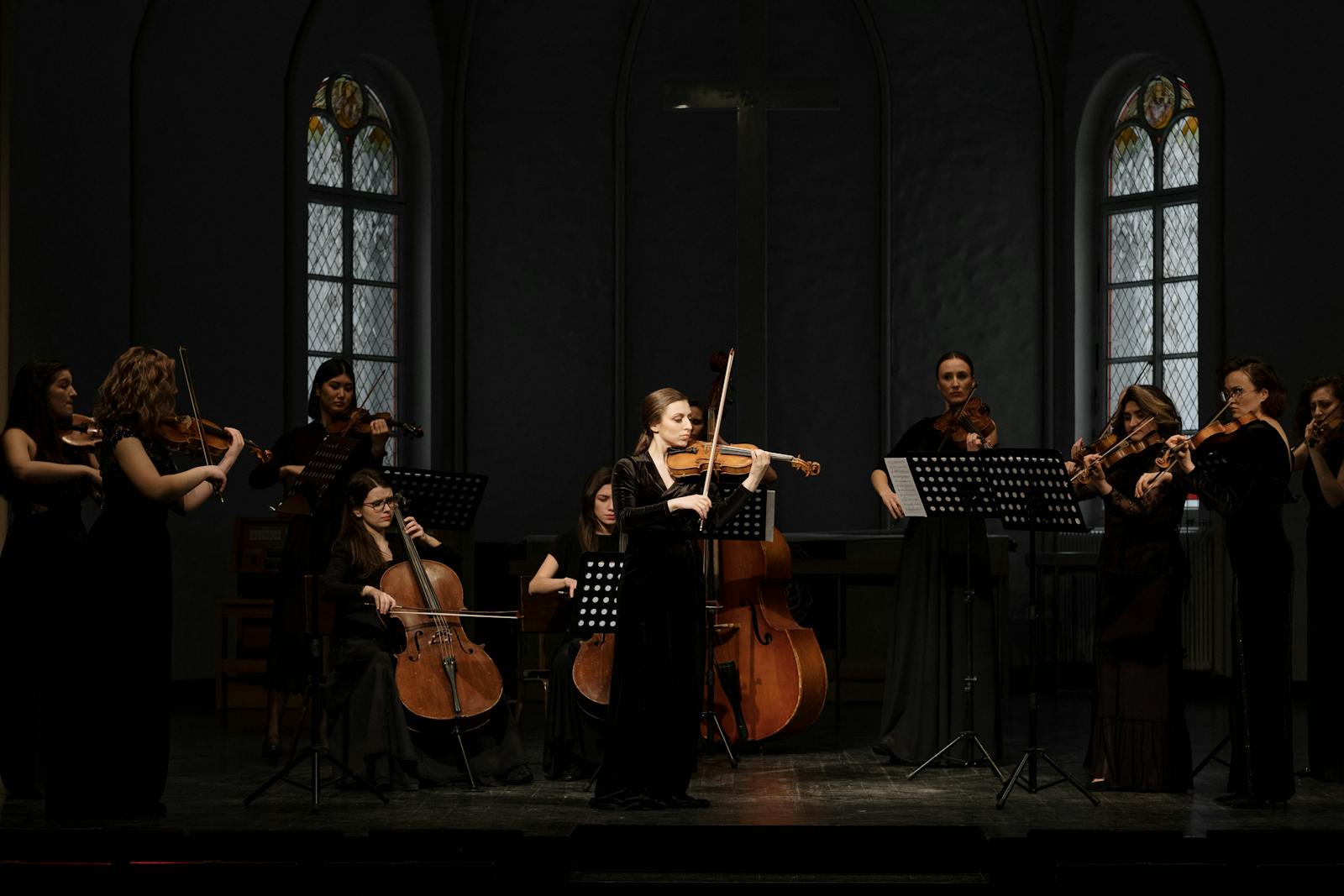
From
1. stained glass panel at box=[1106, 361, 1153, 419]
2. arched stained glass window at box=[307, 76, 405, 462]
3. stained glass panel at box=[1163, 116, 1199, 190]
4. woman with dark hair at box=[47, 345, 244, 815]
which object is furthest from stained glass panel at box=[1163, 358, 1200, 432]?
woman with dark hair at box=[47, 345, 244, 815]

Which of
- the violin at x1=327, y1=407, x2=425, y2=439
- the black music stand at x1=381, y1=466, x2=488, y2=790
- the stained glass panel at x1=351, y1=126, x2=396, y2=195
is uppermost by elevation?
the stained glass panel at x1=351, y1=126, x2=396, y2=195

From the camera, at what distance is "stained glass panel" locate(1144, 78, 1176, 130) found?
35.0 feet

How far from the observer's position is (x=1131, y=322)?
428 inches

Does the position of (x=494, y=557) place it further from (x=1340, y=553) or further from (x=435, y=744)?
(x=1340, y=553)

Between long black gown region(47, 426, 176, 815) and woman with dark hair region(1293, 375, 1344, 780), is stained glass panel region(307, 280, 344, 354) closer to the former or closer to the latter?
long black gown region(47, 426, 176, 815)

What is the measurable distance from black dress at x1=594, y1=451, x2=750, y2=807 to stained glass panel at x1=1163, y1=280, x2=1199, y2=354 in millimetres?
5575

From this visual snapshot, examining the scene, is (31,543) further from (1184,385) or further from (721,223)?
(1184,385)

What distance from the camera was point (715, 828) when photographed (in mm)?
4953

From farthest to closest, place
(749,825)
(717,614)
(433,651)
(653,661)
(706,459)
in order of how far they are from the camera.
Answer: (717,614) → (433,651) → (706,459) → (653,661) → (749,825)

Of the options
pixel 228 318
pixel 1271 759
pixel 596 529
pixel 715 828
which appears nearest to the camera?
pixel 715 828

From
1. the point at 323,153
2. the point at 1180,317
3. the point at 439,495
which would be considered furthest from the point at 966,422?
→ the point at 323,153

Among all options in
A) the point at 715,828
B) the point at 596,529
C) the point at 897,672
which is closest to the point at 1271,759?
the point at 897,672

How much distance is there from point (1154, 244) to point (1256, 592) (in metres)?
5.15

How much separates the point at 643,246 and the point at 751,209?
2204 millimetres
